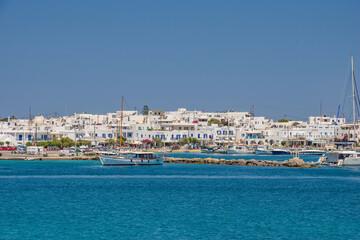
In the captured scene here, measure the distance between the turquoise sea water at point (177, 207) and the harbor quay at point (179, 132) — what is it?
6751 centimetres

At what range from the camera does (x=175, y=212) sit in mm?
33500

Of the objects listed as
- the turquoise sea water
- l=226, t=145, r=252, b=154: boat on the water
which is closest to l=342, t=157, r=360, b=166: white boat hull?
the turquoise sea water

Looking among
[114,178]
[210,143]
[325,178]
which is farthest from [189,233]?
[210,143]

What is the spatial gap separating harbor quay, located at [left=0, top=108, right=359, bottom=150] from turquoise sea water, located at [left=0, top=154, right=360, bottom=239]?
67.5 meters

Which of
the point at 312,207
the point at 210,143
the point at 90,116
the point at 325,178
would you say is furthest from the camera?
the point at 90,116

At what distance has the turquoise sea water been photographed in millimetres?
27797

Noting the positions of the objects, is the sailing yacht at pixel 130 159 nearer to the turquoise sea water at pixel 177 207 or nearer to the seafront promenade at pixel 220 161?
the seafront promenade at pixel 220 161

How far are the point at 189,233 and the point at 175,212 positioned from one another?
6.17 metres

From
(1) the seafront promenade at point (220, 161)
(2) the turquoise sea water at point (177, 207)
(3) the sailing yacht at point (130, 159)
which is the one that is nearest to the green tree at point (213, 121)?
(1) the seafront promenade at point (220, 161)

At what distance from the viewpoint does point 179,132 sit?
131000 mm

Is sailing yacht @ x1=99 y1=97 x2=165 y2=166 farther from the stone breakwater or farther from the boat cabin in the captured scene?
the stone breakwater

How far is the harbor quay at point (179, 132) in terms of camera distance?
125312 millimetres

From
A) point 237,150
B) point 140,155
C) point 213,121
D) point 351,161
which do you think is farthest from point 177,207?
point 213,121

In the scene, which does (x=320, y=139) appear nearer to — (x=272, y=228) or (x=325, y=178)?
(x=325, y=178)
